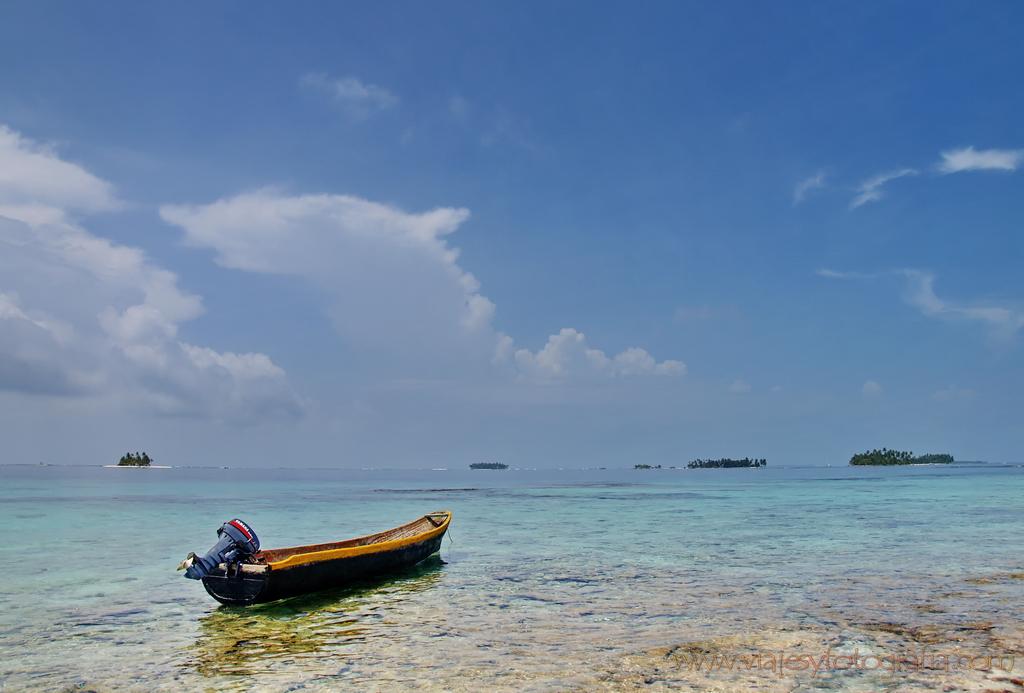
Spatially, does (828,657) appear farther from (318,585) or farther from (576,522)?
Result: (576,522)

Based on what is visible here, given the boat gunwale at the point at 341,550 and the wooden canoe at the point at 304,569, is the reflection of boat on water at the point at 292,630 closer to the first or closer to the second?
the wooden canoe at the point at 304,569

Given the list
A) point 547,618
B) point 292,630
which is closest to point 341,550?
point 292,630

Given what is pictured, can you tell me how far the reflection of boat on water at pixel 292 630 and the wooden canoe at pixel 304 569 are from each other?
0.36m

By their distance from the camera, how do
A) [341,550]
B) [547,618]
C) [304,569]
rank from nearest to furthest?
[547,618] → [304,569] → [341,550]

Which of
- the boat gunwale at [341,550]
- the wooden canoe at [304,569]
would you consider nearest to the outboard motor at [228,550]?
the wooden canoe at [304,569]

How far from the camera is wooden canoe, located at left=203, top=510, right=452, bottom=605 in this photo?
14.2 metres

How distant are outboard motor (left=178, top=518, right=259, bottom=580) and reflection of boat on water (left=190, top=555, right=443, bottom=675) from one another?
1064 millimetres

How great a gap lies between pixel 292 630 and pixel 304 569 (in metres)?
2.54

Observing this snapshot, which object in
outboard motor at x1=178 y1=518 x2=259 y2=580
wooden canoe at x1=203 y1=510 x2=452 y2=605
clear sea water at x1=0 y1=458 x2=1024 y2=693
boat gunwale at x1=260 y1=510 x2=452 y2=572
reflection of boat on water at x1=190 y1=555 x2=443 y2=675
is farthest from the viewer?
boat gunwale at x1=260 y1=510 x2=452 y2=572

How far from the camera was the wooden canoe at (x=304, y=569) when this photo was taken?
46.7ft

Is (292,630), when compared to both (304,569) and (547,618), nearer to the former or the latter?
(304,569)

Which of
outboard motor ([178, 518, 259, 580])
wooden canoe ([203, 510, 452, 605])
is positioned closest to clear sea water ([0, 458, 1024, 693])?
wooden canoe ([203, 510, 452, 605])

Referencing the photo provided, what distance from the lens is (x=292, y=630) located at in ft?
41.8

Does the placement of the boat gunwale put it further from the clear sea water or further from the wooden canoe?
the clear sea water
